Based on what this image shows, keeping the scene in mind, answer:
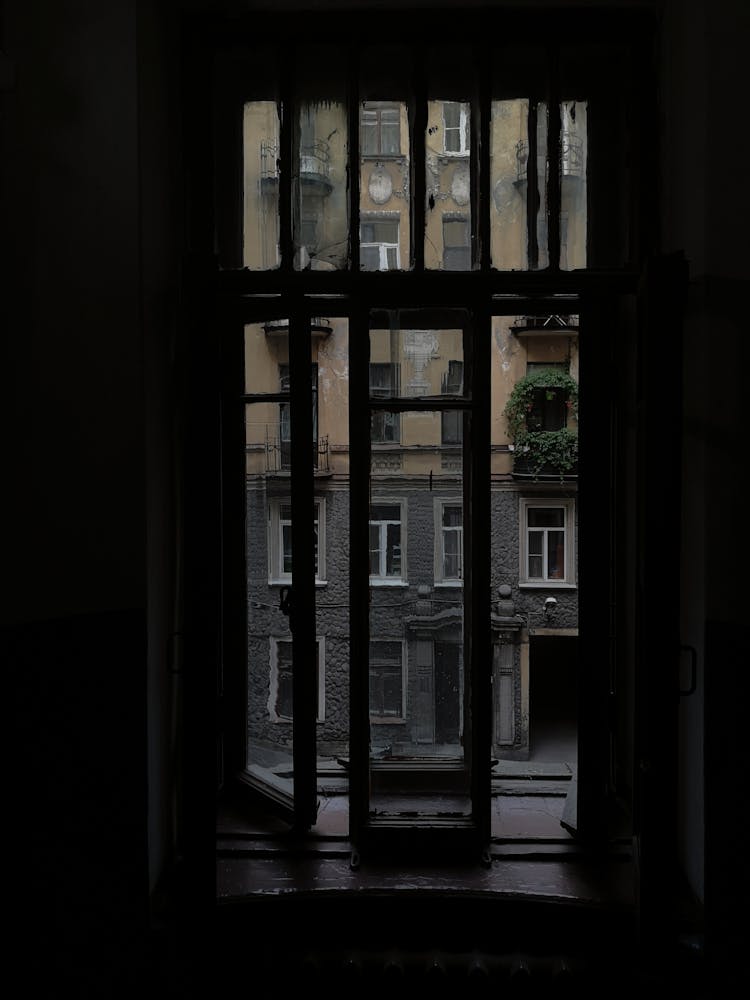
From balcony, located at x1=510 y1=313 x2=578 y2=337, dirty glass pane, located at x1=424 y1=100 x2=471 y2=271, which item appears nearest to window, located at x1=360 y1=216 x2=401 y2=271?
dirty glass pane, located at x1=424 y1=100 x2=471 y2=271

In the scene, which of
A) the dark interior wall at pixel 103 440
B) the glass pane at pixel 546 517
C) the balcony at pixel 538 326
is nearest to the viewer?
the dark interior wall at pixel 103 440

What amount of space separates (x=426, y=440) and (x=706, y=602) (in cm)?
99

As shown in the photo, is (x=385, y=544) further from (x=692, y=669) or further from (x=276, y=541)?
(x=692, y=669)

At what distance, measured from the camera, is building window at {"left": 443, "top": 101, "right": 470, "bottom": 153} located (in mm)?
2227

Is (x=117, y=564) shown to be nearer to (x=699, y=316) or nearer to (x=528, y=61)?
(x=699, y=316)

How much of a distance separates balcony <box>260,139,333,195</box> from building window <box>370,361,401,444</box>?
1.91 feet

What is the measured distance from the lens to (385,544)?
2570 mm

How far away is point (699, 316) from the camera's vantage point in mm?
1896

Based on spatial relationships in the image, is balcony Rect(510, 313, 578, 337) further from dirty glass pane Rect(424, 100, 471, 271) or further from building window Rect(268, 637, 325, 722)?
building window Rect(268, 637, 325, 722)

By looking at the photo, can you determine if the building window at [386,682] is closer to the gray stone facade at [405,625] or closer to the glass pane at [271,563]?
the gray stone facade at [405,625]

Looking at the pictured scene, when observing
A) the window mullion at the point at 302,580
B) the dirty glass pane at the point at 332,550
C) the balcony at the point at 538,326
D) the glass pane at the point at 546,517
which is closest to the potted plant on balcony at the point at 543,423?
the balcony at the point at 538,326

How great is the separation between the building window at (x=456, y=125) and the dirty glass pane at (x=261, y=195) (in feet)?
1.78

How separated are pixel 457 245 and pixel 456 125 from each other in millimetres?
378

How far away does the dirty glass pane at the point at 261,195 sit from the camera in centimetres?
226
